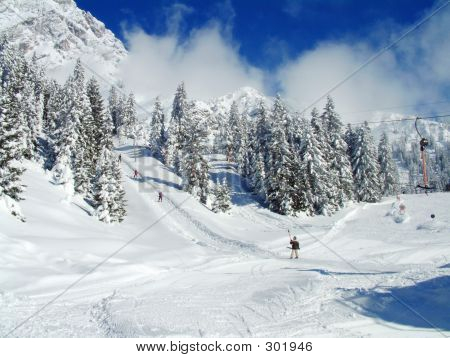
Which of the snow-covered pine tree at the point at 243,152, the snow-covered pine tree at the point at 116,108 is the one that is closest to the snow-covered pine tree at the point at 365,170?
the snow-covered pine tree at the point at 243,152

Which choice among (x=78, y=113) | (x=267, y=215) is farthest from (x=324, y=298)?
(x=78, y=113)

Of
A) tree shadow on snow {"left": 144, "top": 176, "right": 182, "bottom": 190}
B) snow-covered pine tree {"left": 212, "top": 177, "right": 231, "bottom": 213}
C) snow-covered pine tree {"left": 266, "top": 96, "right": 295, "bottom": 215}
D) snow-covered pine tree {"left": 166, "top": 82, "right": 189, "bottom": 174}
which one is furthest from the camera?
snow-covered pine tree {"left": 166, "top": 82, "right": 189, "bottom": 174}

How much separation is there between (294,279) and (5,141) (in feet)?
78.0

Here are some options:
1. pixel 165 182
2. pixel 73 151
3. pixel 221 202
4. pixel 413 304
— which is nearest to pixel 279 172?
pixel 221 202

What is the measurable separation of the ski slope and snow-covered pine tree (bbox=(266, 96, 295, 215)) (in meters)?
11.1

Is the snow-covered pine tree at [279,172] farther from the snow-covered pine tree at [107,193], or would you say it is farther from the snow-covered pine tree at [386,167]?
the snow-covered pine tree at [386,167]

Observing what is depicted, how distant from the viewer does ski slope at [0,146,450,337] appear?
9.37 meters

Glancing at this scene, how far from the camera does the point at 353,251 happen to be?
26.9 metres

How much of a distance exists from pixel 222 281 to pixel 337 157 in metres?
44.2

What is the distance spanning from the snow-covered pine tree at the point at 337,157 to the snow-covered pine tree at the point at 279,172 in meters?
6.25

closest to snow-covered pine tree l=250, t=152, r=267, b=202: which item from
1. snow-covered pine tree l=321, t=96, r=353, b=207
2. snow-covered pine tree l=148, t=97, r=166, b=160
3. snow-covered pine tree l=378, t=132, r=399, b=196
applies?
snow-covered pine tree l=321, t=96, r=353, b=207

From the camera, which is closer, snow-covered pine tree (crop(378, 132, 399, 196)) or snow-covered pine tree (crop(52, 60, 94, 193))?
snow-covered pine tree (crop(52, 60, 94, 193))

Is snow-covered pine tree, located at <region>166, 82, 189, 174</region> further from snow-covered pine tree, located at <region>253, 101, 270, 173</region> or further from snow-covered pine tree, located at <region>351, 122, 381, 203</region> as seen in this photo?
snow-covered pine tree, located at <region>351, 122, 381, 203</region>
